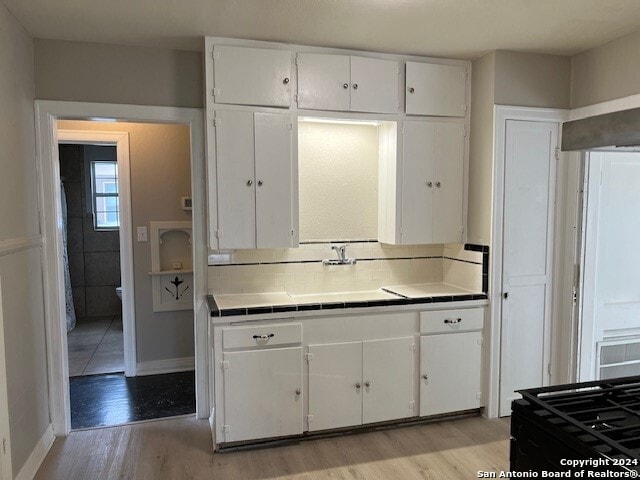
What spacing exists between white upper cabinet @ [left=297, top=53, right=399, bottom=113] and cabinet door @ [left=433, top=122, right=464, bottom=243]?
1.39 feet

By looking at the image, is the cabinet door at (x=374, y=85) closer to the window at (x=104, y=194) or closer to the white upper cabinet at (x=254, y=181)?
the white upper cabinet at (x=254, y=181)

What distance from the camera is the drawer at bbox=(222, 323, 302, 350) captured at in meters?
2.70

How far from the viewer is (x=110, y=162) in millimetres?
6188

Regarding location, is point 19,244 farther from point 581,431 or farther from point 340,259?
point 581,431

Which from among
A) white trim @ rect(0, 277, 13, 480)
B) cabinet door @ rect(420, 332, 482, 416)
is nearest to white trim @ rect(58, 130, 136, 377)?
white trim @ rect(0, 277, 13, 480)

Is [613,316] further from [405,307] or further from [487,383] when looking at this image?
[405,307]

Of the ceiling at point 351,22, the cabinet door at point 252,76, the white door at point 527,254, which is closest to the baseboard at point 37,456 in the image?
the cabinet door at point 252,76

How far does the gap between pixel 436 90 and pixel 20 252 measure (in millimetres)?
2702

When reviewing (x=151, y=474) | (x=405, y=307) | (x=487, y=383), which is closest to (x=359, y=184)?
(x=405, y=307)

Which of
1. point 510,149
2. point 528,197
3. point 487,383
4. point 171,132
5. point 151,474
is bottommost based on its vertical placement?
point 151,474

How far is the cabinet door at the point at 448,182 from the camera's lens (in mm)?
3262

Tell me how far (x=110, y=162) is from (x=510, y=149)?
199 inches

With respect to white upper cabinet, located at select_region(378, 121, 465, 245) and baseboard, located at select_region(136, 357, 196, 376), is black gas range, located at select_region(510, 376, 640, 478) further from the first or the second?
baseboard, located at select_region(136, 357, 196, 376)

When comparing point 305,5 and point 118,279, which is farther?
point 118,279
